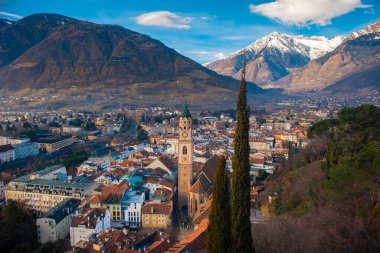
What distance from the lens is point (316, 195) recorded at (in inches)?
554

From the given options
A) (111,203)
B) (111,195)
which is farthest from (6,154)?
(111,203)

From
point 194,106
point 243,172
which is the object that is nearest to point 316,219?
point 243,172

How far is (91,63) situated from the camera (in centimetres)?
13950

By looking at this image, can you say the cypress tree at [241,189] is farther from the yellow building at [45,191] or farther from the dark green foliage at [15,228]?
the yellow building at [45,191]

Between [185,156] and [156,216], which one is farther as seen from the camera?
[185,156]

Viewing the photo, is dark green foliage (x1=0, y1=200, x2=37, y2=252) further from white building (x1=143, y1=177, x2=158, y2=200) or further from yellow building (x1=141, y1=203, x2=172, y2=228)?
white building (x1=143, y1=177, x2=158, y2=200)

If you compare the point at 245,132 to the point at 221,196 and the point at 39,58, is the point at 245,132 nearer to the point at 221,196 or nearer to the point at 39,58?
the point at 221,196

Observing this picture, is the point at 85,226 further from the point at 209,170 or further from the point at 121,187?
the point at 209,170

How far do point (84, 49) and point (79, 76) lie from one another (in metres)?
19.7

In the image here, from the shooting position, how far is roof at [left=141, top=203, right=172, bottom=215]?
2255 centimetres

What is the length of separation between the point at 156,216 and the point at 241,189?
14248 mm

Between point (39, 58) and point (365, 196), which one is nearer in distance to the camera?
point (365, 196)

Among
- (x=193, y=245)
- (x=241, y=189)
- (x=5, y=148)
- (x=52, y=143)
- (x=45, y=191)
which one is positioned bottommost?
(x=45, y=191)

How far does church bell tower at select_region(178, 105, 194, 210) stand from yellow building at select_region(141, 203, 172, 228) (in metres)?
2.65
